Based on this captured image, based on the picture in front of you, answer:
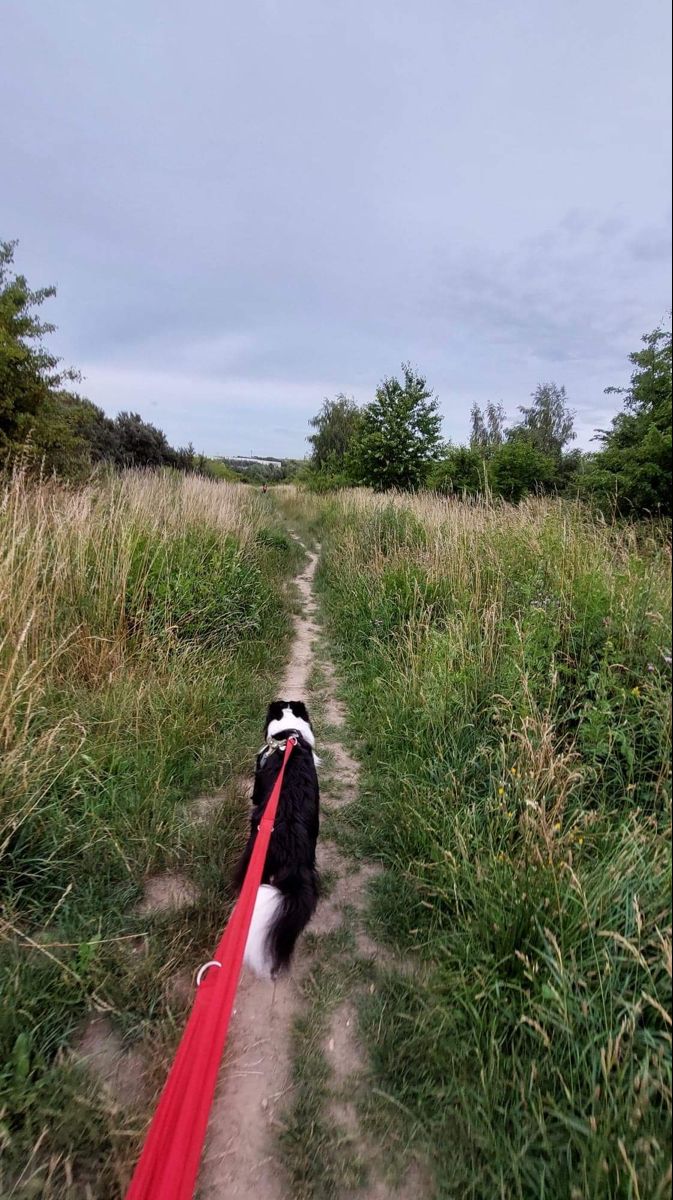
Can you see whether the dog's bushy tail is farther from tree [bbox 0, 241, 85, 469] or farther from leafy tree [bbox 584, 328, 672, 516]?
tree [bbox 0, 241, 85, 469]

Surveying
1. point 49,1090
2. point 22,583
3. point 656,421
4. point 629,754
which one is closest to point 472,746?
point 629,754

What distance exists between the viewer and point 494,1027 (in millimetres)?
1352

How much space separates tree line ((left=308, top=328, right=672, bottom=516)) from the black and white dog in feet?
7.06

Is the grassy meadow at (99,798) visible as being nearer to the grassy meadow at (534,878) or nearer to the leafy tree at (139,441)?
the grassy meadow at (534,878)

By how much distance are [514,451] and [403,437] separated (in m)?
5.26

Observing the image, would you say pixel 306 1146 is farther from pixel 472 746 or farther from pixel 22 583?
pixel 22 583

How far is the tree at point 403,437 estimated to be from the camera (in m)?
13.0

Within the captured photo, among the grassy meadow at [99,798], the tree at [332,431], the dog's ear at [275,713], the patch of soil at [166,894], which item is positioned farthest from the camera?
the tree at [332,431]

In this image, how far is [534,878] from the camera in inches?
61.7

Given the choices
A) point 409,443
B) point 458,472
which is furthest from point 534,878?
point 409,443

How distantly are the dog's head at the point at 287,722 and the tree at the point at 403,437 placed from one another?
11227 mm

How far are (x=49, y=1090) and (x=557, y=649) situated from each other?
2.71m

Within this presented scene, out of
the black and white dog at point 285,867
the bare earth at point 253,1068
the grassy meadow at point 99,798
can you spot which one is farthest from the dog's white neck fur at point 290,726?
the bare earth at point 253,1068

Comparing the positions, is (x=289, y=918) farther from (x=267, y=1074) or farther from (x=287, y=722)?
(x=287, y=722)
